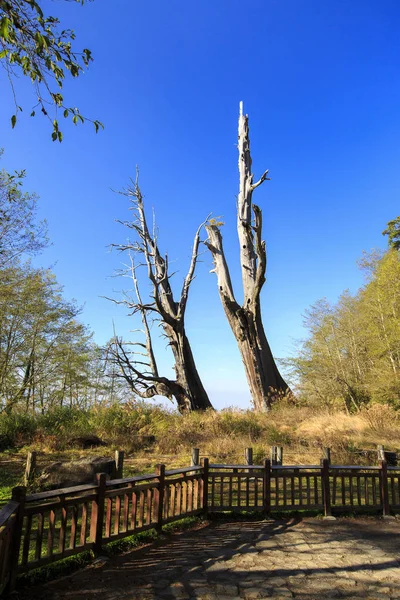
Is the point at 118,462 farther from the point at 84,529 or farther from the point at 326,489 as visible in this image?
the point at 326,489

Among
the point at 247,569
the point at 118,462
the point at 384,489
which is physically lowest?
the point at 247,569

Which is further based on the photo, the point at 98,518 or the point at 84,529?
the point at 98,518

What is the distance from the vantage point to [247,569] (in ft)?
15.3

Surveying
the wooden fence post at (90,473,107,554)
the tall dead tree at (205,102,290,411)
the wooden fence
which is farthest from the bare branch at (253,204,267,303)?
the wooden fence post at (90,473,107,554)

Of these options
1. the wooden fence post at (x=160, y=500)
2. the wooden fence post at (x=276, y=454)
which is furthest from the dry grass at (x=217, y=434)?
the wooden fence post at (x=160, y=500)

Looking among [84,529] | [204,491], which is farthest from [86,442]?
[84,529]

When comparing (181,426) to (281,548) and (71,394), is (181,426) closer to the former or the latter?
(281,548)

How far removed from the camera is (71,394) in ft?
80.5

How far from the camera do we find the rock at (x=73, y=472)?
875cm

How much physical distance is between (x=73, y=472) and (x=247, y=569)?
18.2 feet

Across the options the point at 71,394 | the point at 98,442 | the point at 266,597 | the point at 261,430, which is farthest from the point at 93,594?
the point at 71,394

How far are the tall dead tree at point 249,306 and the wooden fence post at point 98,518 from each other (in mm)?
12792

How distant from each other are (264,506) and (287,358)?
1490 cm

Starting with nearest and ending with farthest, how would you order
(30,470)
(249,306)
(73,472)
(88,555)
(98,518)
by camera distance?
(88,555), (98,518), (30,470), (73,472), (249,306)
